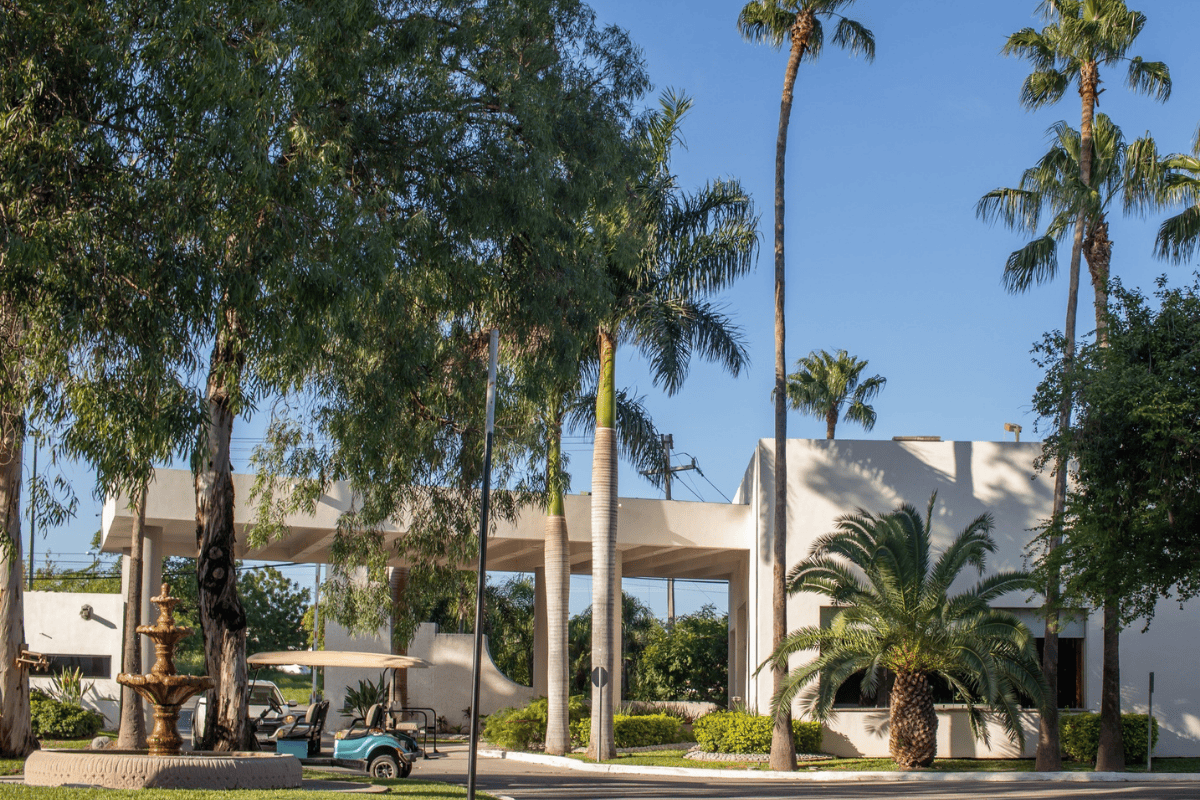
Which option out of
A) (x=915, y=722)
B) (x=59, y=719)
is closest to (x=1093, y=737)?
(x=915, y=722)

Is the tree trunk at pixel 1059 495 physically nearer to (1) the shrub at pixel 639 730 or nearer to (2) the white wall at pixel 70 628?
(1) the shrub at pixel 639 730

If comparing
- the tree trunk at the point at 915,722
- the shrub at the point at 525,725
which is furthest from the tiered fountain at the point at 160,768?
the shrub at the point at 525,725

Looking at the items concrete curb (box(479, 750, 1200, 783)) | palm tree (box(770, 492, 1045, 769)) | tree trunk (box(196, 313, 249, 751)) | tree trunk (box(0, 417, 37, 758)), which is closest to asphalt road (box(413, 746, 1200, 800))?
concrete curb (box(479, 750, 1200, 783))

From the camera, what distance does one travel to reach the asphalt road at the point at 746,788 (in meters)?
16.8

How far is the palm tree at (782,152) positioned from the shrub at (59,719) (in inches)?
677

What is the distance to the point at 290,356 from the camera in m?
11.5

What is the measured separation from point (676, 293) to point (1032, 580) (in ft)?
30.9

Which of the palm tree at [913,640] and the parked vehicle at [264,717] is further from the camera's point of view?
the palm tree at [913,640]

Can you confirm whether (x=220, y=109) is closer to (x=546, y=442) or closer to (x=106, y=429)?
(x=106, y=429)

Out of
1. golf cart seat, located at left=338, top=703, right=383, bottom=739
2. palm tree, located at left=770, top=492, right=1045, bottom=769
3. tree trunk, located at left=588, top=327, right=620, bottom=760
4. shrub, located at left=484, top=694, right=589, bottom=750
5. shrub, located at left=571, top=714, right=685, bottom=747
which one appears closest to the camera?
golf cart seat, located at left=338, top=703, right=383, bottom=739

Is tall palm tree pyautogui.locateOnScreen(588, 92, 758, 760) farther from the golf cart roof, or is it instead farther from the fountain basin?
the fountain basin

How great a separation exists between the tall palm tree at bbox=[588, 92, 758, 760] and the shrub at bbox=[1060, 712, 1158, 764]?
9.50m

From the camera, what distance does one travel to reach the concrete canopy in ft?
84.4

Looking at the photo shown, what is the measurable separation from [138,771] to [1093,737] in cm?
Result: 1904
